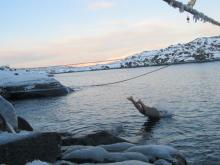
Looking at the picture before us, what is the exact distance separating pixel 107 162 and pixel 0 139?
14.2ft

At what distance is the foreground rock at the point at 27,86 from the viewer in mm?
67500

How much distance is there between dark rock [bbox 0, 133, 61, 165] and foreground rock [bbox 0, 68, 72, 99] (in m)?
52.7

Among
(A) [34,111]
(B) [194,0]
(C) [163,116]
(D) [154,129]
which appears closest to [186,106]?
(C) [163,116]

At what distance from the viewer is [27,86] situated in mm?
69438

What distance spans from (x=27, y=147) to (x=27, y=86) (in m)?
56.8

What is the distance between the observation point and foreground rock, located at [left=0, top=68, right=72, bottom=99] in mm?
67500

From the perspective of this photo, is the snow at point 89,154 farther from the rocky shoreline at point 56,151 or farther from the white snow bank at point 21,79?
the white snow bank at point 21,79

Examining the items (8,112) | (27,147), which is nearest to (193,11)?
(27,147)

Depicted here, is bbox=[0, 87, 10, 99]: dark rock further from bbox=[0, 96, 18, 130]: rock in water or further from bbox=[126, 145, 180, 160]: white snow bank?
bbox=[126, 145, 180, 160]: white snow bank

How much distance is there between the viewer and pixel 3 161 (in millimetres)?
13094

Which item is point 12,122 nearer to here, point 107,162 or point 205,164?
point 107,162

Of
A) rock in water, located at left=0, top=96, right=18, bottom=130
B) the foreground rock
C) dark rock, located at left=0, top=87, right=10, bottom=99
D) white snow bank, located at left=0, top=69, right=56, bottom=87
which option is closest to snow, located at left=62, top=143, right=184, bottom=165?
rock in water, located at left=0, top=96, right=18, bottom=130

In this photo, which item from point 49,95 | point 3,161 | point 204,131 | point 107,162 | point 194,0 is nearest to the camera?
point 194,0

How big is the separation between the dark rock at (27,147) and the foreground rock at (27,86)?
173ft
